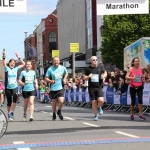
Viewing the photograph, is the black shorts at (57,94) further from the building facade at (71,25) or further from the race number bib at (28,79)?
the building facade at (71,25)

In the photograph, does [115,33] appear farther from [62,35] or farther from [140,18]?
[62,35]

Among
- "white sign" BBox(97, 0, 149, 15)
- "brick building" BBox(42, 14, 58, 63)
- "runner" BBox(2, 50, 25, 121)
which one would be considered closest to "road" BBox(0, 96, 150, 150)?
"runner" BBox(2, 50, 25, 121)

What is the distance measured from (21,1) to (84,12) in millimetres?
62857

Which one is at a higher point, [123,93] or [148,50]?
[148,50]

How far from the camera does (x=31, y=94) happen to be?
15.8m

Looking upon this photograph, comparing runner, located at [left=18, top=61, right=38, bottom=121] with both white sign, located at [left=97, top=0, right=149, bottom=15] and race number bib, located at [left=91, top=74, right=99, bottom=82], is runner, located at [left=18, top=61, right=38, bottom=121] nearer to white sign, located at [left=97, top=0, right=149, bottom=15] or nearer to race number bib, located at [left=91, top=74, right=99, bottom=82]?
race number bib, located at [left=91, top=74, right=99, bottom=82]

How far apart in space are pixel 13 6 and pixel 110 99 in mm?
10261

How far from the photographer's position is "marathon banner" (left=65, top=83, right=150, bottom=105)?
19.2 m

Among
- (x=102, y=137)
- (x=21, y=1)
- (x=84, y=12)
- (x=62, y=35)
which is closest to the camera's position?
(x=102, y=137)

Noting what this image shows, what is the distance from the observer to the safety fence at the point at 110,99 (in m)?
19.3

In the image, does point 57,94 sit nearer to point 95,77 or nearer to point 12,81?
point 95,77

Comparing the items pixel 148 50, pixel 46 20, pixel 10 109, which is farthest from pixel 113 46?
pixel 46 20

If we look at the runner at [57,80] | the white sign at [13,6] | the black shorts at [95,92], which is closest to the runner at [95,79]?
the black shorts at [95,92]

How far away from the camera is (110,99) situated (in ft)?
76.7
